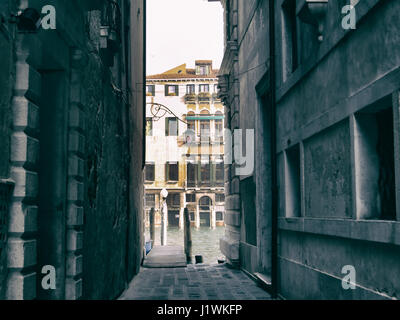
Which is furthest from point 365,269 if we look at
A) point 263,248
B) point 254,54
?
point 254,54

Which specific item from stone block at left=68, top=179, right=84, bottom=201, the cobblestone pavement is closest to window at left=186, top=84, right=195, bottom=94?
the cobblestone pavement

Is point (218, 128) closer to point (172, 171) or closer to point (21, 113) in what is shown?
Result: point (172, 171)

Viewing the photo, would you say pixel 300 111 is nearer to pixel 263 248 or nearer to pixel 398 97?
pixel 398 97

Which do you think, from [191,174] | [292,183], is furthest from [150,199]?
[292,183]

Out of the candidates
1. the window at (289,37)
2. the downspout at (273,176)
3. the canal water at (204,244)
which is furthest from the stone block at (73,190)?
the canal water at (204,244)

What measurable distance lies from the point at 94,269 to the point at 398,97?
421 centimetres

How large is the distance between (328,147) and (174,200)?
4347 centimetres

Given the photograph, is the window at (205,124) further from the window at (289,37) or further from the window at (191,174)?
the window at (289,37)

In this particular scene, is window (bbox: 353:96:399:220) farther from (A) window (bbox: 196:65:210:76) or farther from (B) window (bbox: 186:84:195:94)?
(A) window (bbox: 196:65:210:76)

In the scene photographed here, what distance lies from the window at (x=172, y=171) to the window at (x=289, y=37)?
40.3 meters

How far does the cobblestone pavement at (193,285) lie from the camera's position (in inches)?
321

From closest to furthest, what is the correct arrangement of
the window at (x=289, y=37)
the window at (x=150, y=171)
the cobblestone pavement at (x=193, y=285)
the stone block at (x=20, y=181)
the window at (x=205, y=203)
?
the stone block at (x=20, y=181) → the window at (x=289, y=37) → the cobblestone pavement at (x=193, y=285) → the window at (x=150, y=171) → the window at (x=205, y=203)

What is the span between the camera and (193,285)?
9.48 metres

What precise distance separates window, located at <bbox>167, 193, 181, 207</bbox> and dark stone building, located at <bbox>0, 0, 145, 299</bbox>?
131ft
